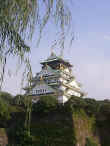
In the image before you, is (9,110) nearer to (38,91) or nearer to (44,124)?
(44,124)

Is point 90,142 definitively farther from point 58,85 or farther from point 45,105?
point 58,85

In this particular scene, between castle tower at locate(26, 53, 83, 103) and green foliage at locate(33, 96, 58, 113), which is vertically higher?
castle tower at locate(26, 53, 83, 103)

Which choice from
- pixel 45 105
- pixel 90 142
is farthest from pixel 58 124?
pixel 90 142

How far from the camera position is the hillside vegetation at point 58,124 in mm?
10101

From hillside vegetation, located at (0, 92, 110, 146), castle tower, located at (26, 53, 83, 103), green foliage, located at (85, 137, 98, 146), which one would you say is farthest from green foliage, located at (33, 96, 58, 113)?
green foliage, located at (85, 137, 98, 146)

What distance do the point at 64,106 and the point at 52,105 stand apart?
66 cm

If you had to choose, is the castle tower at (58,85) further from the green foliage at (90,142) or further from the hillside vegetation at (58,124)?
the green foliage at (90,142)

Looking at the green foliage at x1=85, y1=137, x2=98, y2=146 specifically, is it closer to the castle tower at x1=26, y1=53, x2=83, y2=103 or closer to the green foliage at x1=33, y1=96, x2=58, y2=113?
the green foliage at x1=33, y1=96, x2=58, y2=113

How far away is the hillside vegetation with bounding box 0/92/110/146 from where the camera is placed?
33.1ft

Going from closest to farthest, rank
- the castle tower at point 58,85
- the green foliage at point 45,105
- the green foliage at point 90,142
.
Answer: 1. the green foliage at point 90,142
2. the green foliage at point 45,105
3. the castle tower at point 58,85

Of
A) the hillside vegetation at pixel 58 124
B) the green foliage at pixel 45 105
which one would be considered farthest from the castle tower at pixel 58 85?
the hillside vegetation at pixel 58 124

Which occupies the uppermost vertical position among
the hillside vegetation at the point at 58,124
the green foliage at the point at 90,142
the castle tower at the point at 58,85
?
the castle tower at the point at 58,85

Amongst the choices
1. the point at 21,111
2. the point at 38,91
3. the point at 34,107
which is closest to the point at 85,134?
the point at 34,107

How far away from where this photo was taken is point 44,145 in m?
10.0
